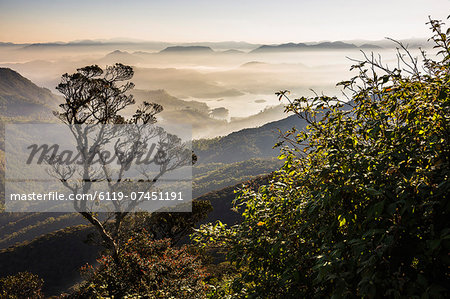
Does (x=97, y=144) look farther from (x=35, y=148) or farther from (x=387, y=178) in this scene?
(x=387, y=178)

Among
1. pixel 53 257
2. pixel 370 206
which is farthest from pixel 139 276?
pixel 53 257

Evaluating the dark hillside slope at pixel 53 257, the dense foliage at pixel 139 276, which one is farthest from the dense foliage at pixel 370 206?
the dark hillside slope at pixel 53 257

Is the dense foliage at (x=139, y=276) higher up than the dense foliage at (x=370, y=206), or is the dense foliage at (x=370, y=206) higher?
the dense foliage at (x=370, y=206)

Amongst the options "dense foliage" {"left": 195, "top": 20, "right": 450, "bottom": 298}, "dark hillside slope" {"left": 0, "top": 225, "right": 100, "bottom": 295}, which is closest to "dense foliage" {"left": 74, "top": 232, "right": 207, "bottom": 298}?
"dense foliage" {"left": 195, "top": 20, "right": 450, "bottom": 298}

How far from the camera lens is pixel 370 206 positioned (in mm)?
2855

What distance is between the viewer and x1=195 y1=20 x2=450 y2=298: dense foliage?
2.52 m

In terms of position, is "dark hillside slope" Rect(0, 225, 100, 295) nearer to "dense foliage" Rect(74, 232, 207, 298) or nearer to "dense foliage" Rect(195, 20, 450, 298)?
"dense foliage" Rect(74, 232, 207, 298)

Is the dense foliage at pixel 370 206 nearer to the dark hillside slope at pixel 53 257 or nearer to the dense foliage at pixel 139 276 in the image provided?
the dense foliage at pixel 139 276

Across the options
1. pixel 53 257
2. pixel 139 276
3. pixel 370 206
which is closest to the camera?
pixel 370 206

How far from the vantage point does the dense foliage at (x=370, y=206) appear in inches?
Result: 99.2

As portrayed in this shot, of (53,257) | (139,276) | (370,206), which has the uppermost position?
(370,206)

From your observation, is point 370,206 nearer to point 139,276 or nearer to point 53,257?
point 139,276

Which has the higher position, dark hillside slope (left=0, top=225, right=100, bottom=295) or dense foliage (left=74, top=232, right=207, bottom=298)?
dense foliage (left=74, top=232, right=207, bottom=298)

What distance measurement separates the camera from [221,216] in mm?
57031
